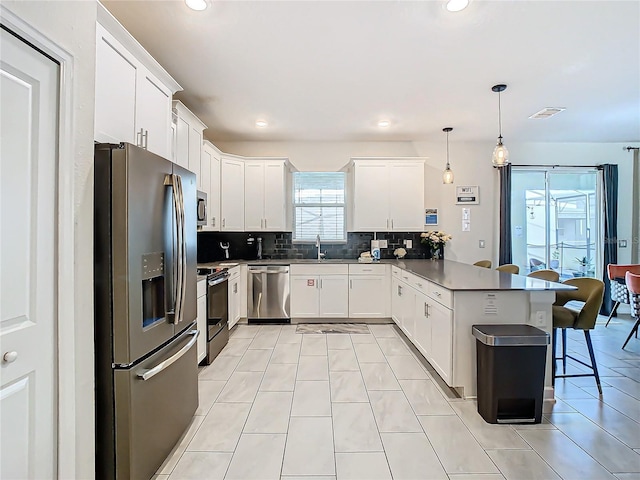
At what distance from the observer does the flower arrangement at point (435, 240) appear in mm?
5111

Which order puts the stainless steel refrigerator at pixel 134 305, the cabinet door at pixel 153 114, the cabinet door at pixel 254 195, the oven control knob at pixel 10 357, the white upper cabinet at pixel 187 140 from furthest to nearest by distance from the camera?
the cabinet door at pixel 254 195 → the white upper cabinet at pixel 187 140 → the cabinet door at pixel 153 114 → the stainless steel refrigerator at pixel 134 305 → the oven control knob at pixel 10 357

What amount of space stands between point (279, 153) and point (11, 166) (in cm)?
439

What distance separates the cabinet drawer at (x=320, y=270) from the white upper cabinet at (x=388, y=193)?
2.29 feet

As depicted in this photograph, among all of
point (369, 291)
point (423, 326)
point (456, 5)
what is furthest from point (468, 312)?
point (369, 291)

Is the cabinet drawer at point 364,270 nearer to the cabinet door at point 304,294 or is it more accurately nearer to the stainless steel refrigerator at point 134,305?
the cabinet door at point 304,294

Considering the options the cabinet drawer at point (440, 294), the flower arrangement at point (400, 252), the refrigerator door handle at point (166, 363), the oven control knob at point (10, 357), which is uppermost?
the flower arrangement at point (400, 252)

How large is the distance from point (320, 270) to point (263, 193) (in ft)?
4.71

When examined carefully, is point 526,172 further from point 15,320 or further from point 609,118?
point 15,320

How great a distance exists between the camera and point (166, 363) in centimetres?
181

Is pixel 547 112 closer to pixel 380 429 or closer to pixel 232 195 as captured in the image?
pixel 380 429

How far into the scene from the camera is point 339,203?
5.41m

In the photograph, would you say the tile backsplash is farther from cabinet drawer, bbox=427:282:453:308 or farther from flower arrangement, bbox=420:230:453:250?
cabinet drawer, bbox=427:282:453:308

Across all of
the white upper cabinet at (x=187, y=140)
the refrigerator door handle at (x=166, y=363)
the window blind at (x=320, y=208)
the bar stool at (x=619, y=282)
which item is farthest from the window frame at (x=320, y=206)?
the bar stool at (x=619, y=282)

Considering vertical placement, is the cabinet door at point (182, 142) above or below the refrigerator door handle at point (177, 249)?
above
